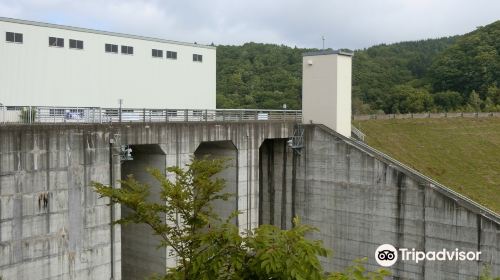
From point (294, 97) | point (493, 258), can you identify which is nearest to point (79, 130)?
point (493, 258)

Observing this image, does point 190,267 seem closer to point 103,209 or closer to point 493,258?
point 103,209

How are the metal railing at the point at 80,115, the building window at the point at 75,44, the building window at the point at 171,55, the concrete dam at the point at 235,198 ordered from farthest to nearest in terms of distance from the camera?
the building window at the point at 171,55
the building window at the point at 75,44
the metal railing at the point at 80,115
the concrete dam at the point at 235,198

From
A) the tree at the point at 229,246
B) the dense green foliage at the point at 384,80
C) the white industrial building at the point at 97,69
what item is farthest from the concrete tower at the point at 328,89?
the dense green foliage at the point at 384,80

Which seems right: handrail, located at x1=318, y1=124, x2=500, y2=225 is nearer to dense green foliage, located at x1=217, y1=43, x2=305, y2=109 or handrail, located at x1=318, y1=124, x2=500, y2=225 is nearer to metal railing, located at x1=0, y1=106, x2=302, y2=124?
metal railing, located at x1=0, y1=106, x2=302, y2=124

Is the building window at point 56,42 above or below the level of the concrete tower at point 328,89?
above

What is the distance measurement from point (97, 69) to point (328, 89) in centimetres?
1458


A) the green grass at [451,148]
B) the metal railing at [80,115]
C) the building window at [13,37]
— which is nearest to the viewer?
the metal railing at [80,115]

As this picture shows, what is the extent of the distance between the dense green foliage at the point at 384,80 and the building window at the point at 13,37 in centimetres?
6234

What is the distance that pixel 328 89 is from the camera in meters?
30.9

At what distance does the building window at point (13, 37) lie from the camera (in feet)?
83.2

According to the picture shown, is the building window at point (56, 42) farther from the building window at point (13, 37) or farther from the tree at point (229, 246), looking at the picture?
the tree at point (229, 246)

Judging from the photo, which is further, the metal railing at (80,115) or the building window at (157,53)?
the building window at (157,53)

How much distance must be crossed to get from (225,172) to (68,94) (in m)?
10.3

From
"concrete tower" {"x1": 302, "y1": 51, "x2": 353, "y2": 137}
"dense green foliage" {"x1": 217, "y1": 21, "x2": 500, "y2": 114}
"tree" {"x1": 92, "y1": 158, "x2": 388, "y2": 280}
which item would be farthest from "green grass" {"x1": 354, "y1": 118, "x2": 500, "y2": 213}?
"tree" {"x1": 92, "y1": 158, "x2": 388, "y2": 280}
